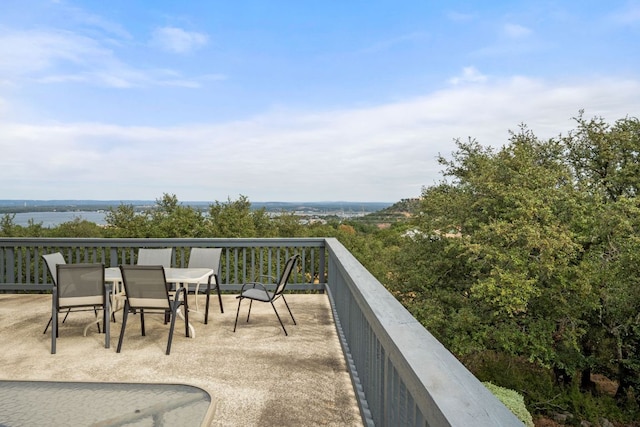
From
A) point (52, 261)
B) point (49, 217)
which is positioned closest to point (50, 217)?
point (49, 217)

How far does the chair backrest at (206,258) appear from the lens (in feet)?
19.0

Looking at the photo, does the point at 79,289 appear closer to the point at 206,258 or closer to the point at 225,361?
the point at 225,361

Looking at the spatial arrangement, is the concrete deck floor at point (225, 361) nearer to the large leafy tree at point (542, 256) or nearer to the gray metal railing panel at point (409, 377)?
the gray metal railing panel at point (409, 377)

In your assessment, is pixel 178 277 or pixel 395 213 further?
pixel 395 213

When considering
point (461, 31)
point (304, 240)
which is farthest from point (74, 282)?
point (461, 31)

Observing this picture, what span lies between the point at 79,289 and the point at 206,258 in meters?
1.90

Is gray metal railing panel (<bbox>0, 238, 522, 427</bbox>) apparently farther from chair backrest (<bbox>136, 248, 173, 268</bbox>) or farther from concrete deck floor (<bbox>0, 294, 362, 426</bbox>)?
chair backrest (<bbox>136, 248, 173, 268</bbox>)

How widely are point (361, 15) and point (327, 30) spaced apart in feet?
4.58

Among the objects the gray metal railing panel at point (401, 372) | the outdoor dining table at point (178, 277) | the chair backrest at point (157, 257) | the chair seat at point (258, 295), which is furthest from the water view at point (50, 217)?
the gray metal railing panel at point (401, 372)

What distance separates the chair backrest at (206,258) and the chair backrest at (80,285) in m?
1.72

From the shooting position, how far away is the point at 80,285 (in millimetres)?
4074

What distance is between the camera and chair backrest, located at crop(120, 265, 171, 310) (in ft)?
12.8

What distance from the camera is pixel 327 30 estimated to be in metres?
16.7

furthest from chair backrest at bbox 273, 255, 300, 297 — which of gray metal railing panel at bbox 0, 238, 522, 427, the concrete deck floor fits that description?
gray metal railing panel at bbox 0, 238, 522, 427
